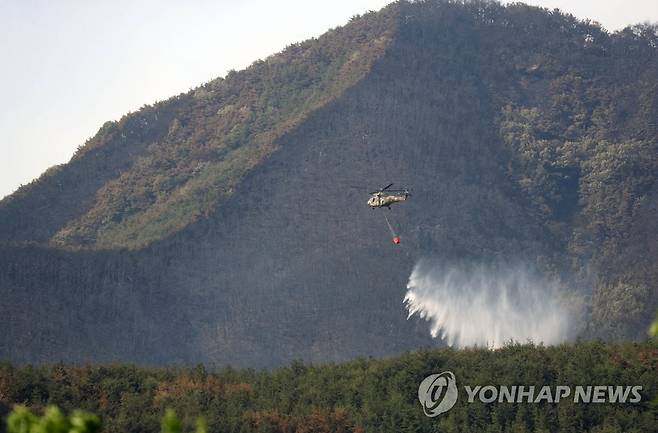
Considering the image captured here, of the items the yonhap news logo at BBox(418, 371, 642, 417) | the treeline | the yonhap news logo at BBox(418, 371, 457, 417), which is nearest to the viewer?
the treeline

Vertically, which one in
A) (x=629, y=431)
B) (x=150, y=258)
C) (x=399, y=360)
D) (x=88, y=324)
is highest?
(x=150, y=258)

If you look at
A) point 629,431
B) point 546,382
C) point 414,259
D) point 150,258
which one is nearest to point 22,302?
point 150,258

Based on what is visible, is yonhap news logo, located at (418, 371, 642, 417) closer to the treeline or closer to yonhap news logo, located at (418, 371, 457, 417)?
yonhap news logo, located at (418, 371, 457, 417)

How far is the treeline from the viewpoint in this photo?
8581cm

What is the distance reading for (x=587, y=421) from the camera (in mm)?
86250

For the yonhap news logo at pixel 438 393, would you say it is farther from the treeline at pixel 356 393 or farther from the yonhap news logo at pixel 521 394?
the treeline at pixel 356 393

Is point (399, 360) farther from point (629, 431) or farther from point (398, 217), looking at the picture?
point (398, 217)

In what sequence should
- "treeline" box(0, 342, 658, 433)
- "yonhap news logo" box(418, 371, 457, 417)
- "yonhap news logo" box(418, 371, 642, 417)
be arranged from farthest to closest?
"yonhap news logo" box(418, 371, 457, 417)
"yonhap news logo" box(418, 371, 642, 417)
"treeline" box(0, 342, 658, 433)

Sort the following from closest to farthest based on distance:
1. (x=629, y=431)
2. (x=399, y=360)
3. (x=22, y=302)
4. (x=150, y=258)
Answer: (x=629, y=431) → (x=399, y=360) → (x=22, y=302) → (x=150, y=258)

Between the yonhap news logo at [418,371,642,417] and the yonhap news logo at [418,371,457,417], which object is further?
the yonhap news logo at [418,371,457,417]

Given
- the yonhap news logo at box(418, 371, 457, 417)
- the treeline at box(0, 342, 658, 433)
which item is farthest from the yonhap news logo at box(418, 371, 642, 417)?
the treeline at box(0, 342, 658, 433)

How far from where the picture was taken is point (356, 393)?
9731cm

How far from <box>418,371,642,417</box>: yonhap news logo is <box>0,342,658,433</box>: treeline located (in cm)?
57

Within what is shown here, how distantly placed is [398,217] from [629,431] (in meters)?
106
